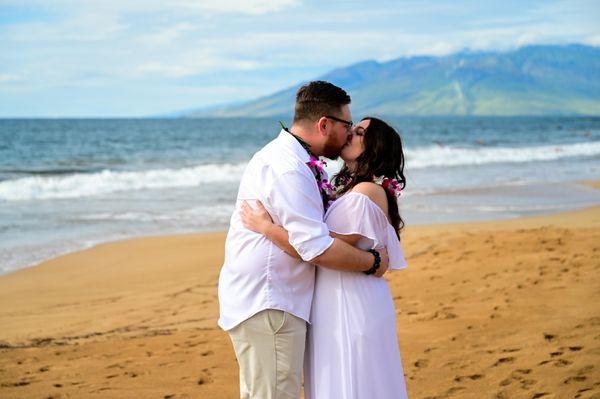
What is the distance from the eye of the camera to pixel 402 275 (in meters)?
9.09

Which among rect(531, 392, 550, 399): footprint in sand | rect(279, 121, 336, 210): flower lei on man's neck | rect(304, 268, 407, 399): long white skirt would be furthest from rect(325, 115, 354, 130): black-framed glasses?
rect(531, 392, 550, 399): footprint in sand

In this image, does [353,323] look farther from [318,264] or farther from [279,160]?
[279,160]

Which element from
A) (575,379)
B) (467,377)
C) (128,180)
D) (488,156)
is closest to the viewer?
(575,379)

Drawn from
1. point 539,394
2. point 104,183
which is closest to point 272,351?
point 539,394

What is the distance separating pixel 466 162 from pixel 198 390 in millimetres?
27946

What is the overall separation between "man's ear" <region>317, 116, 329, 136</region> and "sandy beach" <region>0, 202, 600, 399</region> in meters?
2.59

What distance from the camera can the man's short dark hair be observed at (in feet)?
11.0

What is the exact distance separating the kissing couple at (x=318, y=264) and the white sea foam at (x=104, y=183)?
1680cm

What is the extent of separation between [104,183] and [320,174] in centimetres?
1983

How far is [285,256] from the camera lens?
3.26 m

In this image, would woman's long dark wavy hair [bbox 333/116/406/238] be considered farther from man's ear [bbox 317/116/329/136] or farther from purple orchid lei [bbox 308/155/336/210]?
man's ear [bbox 317/116/329/136]

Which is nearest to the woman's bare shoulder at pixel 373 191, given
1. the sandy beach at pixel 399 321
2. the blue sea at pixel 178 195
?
the sandy beach at pixel 399 321

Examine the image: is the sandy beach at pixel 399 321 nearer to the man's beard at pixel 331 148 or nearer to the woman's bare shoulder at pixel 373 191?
the woman's bare shoulder at pixel 373 191

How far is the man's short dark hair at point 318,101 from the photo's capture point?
132 inches
